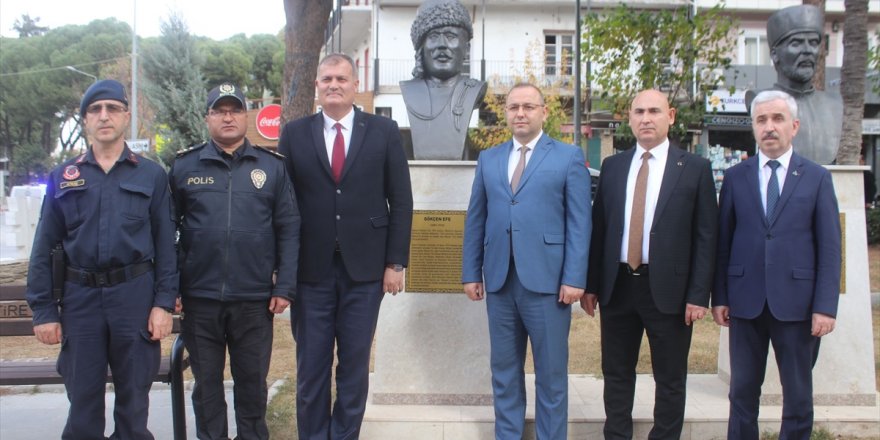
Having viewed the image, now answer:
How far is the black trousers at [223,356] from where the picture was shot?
3635 mm

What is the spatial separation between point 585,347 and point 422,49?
362 cm

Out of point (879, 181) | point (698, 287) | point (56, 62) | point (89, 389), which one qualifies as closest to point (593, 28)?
point (698, 287)

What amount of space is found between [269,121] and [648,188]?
14080 millimetres

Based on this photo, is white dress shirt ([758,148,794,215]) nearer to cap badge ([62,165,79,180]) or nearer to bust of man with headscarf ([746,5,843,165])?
bust of man with headscarf ([746,5,843,165])

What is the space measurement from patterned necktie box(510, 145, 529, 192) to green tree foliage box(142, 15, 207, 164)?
1644cm

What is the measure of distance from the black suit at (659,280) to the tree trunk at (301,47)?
5.71 metres

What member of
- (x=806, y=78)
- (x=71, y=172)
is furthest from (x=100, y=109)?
(x=806, y=78)

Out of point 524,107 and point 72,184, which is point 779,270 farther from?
point 72,184

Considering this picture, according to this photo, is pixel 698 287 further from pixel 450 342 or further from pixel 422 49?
pixel 422 49

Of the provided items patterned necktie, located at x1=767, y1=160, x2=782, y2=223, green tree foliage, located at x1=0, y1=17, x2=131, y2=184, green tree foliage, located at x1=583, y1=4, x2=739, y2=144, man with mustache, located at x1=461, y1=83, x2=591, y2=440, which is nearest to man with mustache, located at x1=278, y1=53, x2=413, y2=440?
man with mustache, located at x1=461, y1=83, x2=591, y2=440

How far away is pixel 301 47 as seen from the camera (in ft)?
29.5

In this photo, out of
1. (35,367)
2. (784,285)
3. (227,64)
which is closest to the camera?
Answer: (784,285)

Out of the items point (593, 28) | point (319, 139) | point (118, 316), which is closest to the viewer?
point (118, 316)

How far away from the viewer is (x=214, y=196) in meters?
3.59
